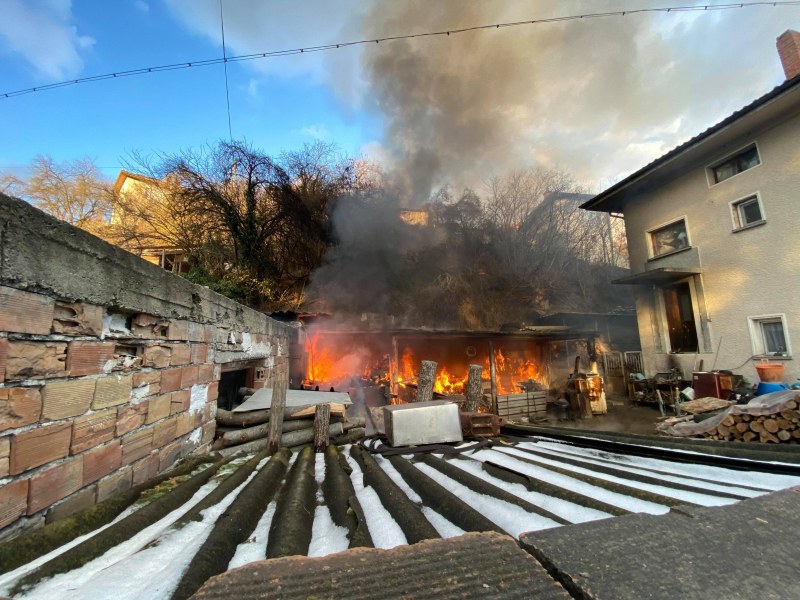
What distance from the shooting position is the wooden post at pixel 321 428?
4367mm

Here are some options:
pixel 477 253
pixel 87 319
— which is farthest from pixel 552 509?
pixel 477 253

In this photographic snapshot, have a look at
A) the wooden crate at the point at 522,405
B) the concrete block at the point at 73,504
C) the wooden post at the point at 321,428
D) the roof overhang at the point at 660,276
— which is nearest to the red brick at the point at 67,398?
the concrete block at the point at 73,504

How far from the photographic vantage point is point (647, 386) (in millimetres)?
11469

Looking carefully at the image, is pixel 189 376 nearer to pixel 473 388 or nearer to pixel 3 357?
pixel 3 357

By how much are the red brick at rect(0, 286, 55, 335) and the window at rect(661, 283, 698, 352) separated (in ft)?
47.0

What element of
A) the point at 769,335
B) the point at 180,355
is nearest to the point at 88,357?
the point at 180,355

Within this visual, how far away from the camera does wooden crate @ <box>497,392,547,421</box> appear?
12.1 m

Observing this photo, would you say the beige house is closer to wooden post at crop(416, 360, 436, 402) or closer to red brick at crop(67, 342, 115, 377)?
wooden post at crop(416, 360, 436, 402)

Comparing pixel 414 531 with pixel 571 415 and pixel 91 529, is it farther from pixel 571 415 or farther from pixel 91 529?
pixel 571 415

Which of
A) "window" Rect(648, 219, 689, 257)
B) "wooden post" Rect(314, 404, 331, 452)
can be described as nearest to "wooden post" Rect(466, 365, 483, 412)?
"wooden post" Rect(314, 404, 331, 452)

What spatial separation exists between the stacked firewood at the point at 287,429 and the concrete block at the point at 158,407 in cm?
120

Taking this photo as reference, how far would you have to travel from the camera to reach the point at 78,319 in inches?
79.0

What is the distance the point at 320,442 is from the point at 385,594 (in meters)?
3.70

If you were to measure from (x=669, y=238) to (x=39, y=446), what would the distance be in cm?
1538
